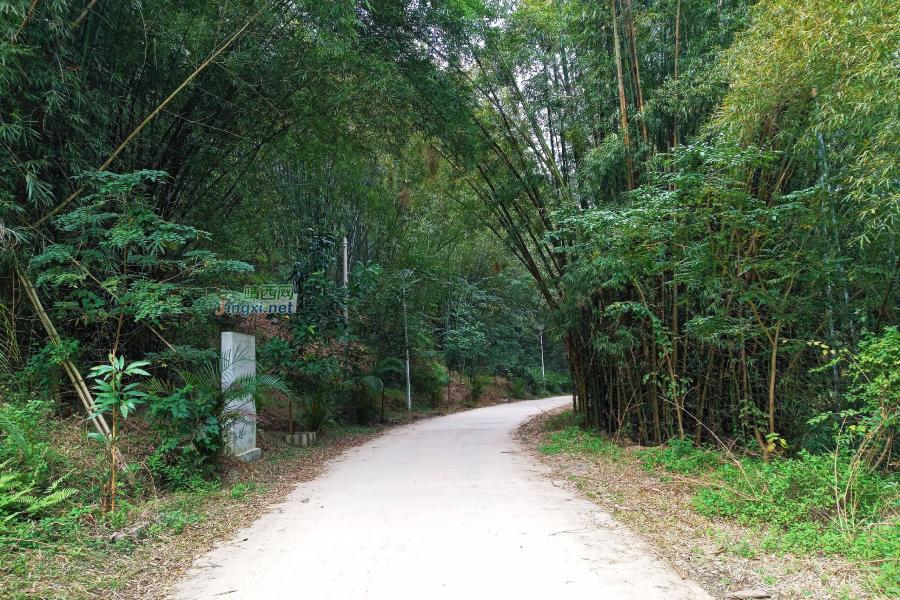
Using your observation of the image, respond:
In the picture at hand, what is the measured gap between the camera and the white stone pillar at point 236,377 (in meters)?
5.42

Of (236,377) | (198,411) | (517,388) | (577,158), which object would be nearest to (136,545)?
(198,411)

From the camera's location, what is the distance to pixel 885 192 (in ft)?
11.9

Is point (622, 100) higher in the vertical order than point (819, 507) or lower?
→ higher

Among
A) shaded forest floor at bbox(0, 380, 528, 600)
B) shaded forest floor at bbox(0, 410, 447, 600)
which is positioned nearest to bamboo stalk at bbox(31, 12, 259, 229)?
shaded forest floor at bbox(0, 380, 528, 600)

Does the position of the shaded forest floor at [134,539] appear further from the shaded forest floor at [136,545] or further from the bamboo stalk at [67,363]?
the bamboo stalk at [67,363]

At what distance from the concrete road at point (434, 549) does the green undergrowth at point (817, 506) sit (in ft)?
2.80

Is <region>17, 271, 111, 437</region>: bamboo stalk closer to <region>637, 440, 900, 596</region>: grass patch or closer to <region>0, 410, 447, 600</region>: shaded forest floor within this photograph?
<region>0, 410, 447, 600</region>: shaded forest floor

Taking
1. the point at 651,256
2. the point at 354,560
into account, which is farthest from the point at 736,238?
the point at 354,560

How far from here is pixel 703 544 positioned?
3.10 meters

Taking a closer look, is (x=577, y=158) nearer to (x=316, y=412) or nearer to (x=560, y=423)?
(x=560, y=423)

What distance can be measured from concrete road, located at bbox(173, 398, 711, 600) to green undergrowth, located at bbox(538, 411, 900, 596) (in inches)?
33.5

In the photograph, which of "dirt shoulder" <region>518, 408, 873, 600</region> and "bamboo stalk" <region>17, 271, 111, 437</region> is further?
"bamboo stalk" <region>17, 271, 111, 437</region>

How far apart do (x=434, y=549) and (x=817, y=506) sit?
102 inches

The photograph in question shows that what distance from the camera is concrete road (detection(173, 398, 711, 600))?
2539 millimetres
